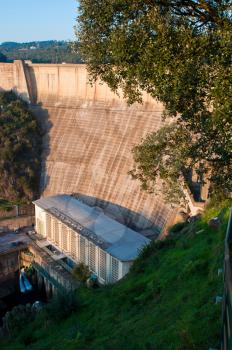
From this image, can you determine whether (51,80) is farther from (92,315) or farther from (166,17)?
(166,17)

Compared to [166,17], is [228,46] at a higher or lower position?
lower

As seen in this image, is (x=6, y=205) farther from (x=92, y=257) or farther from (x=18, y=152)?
(x=92, y=257)

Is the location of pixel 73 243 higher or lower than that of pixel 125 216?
lower

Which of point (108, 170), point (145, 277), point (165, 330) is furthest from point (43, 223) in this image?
point (165, 330)

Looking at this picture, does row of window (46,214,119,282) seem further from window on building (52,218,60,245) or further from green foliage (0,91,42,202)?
green foliage (0,91,42,202)

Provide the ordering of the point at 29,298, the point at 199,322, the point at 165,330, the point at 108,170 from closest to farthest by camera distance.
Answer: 1. the point at 199,322
2. the point at 165,330
3. the point at 29,298
4. the point at 108,170

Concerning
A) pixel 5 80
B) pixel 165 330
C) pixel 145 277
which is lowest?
pixel 145 277

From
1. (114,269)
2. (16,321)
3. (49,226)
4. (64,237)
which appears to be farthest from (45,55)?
(16,321)
